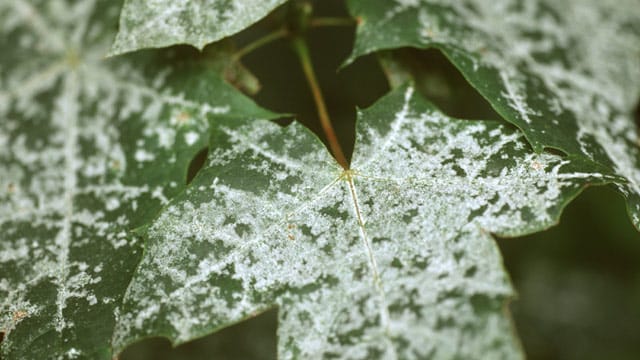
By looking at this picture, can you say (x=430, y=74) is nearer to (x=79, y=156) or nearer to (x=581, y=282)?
(x=79, y=156)

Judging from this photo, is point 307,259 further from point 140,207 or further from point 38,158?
point 38,158

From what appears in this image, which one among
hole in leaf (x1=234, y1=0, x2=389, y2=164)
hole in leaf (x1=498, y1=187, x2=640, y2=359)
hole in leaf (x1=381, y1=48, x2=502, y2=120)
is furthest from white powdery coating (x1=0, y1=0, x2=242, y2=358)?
hole in leaf (x1=498, y1=187, x2=640, y2=359)

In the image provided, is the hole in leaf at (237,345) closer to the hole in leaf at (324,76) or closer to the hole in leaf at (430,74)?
the hole in leaf at (324,76)

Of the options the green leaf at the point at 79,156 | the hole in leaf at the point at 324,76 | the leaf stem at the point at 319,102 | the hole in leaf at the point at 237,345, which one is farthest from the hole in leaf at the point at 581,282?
the green leaf at the point at 79,156

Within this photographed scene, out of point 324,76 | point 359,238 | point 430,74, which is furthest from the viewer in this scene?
point 324,76

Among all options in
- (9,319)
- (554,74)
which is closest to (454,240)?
(554,74)

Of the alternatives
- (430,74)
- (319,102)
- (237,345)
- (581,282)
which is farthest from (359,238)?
(581,282)
